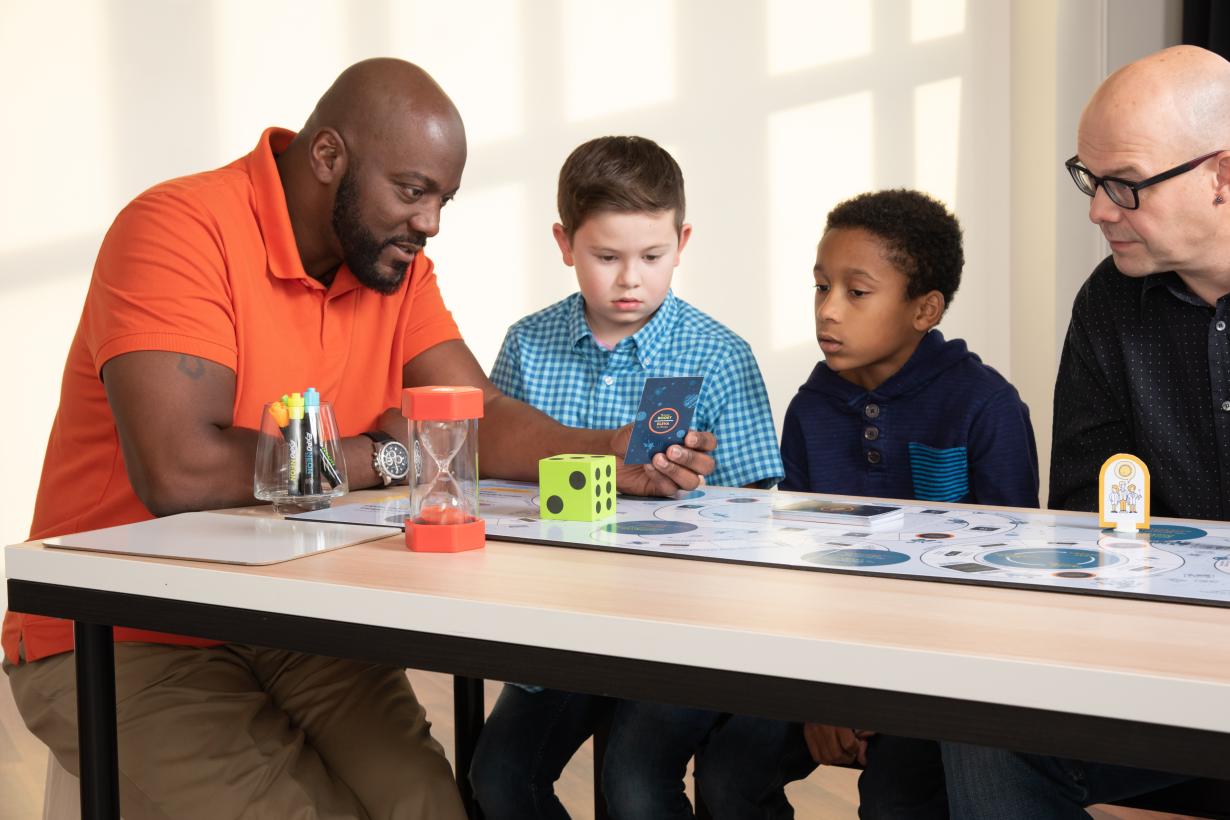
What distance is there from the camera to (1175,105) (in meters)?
1.75

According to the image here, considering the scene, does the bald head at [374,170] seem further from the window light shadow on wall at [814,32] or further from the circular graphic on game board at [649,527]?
the window light shadow on wall at [814,32]

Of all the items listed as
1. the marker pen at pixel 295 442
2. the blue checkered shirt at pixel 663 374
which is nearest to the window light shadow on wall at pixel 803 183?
the blue checkered shirt at pixel 663 374

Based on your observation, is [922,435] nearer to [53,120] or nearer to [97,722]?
[97,722]

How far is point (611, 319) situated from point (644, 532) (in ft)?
2.50

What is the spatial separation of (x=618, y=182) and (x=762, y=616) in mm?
1198

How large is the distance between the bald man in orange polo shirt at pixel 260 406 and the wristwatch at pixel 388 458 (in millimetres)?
11

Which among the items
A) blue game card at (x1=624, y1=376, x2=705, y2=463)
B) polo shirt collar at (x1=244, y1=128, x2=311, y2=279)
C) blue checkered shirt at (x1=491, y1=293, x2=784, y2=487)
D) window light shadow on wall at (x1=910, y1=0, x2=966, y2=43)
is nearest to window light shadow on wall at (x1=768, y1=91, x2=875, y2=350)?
window light shadow on wall at (x1=910, y1=0, x2=966, y2=43)

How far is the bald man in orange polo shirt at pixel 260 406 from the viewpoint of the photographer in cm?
155

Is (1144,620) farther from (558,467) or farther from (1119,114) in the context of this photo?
(1119,114)

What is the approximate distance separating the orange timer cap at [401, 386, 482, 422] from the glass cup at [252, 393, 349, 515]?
0.24 m

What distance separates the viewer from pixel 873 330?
7.13ft

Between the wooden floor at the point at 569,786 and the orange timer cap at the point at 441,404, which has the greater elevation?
the orange timer cap at the point at 441,404

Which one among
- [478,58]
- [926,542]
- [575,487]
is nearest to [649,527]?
[575,487]

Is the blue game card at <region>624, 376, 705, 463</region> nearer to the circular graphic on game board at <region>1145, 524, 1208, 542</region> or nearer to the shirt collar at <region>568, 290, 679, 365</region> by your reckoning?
the shirt collar at <region>568, 290, 679, 365</region>
